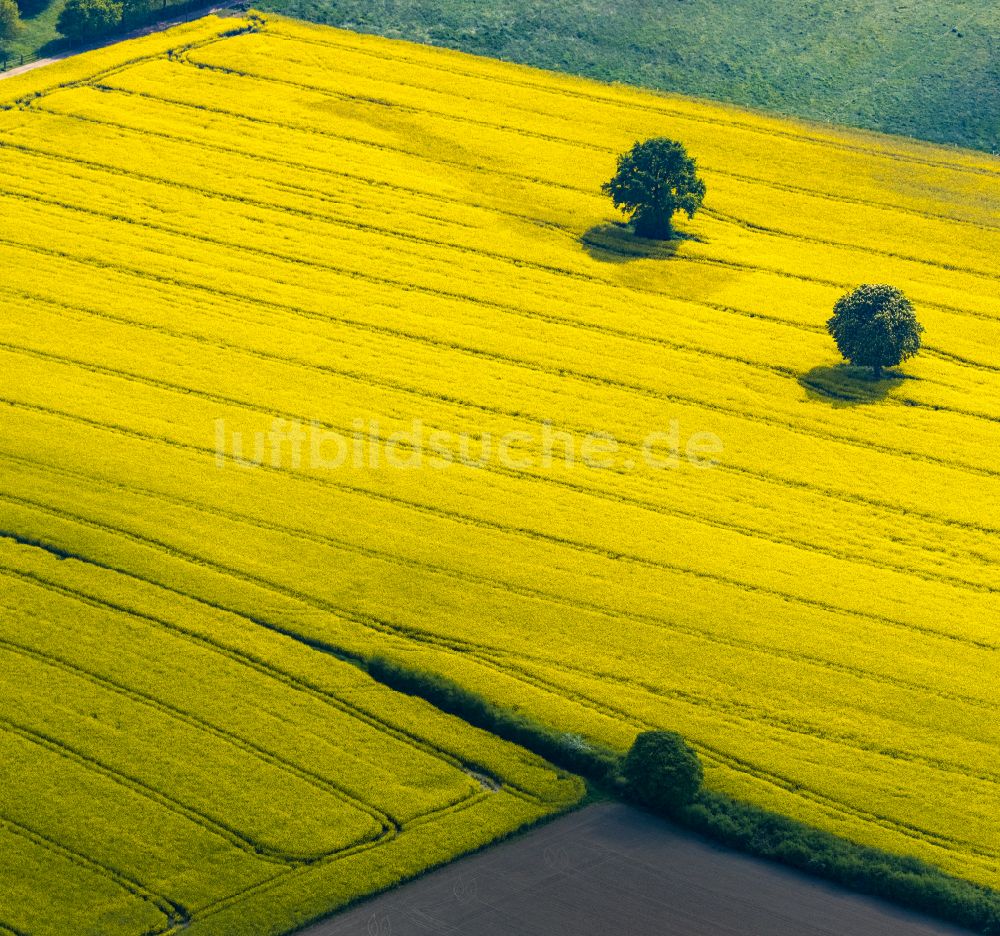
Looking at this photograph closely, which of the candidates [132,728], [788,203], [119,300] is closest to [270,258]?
[119,300]

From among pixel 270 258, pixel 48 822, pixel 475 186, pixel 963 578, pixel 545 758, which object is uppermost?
pixel 475 186

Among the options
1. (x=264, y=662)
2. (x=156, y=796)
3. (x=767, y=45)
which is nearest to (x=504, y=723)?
(x=264, y=662)

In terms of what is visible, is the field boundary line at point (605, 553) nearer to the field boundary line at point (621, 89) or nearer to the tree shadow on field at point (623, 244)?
the tree shadow on field at point (623, 244)

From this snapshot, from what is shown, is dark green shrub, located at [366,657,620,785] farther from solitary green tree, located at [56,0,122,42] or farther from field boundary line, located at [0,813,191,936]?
solitary green tree, located at [56,0,122,42]

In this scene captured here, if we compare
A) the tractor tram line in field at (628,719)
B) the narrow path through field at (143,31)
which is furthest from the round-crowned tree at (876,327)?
the narrow path through field at (143,31)

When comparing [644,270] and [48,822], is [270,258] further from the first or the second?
[48,822]

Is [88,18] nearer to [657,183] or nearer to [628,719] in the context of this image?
[657,183]
